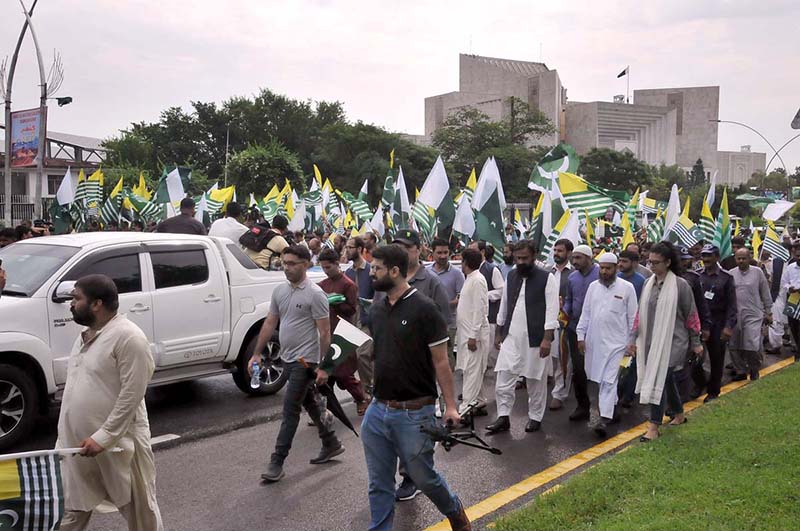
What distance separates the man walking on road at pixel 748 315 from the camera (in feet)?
33.6

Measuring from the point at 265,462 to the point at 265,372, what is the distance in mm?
2633

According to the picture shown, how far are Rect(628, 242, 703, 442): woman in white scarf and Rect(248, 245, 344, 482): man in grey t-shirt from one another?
3085mm

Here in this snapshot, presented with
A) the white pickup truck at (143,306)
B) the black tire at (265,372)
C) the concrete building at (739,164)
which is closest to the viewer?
the white pickup truck at (143,306)

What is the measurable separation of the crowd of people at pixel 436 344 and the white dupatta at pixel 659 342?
13 mm

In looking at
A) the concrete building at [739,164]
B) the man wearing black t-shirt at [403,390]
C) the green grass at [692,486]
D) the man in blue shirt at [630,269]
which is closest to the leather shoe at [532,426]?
the green grass at [692,486]

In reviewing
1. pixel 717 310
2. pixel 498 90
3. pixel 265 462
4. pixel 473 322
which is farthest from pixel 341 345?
pixel 498 90

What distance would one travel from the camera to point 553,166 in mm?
13328

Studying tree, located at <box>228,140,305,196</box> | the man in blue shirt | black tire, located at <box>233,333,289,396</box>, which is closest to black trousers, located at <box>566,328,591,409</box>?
the man in blue shirt

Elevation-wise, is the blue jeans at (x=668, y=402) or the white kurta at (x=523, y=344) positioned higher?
the white kurta at (x=523, y=344)

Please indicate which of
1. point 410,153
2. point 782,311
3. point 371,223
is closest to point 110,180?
point 410,153

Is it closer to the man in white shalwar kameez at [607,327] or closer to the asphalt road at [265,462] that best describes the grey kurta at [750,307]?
the asphalt road at [265,462]

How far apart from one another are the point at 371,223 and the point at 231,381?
980 cm

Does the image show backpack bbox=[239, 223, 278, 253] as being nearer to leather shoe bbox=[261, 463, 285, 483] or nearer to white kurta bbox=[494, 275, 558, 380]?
white kurta bbox=[494, 275, 558, 380]

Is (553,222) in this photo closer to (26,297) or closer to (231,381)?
(231,381)
